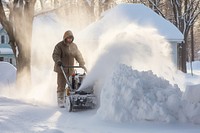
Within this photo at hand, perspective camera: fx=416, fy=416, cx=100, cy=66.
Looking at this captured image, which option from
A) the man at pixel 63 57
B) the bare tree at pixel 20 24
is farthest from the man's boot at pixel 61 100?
the bare tree at pixel 20 24

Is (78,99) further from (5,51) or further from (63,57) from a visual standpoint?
(5,51)

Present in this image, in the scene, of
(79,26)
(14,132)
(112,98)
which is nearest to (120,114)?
(112,98)

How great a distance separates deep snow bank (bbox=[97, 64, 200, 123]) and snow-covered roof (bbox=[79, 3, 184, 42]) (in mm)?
17730

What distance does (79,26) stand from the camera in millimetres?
36531

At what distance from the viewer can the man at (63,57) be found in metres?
10.6

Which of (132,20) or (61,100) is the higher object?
(132,20)

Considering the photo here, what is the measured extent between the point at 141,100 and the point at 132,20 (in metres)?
20.2

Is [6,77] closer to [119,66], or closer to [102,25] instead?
[102,25]

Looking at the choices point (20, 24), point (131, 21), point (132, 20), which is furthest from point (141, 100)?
point (132, 20)

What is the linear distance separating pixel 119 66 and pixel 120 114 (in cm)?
122

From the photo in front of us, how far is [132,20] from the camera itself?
89.5 feet

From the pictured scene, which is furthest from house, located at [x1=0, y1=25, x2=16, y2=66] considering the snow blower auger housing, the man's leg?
the snow blower auger housing

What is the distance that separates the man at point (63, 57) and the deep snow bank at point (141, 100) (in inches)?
106

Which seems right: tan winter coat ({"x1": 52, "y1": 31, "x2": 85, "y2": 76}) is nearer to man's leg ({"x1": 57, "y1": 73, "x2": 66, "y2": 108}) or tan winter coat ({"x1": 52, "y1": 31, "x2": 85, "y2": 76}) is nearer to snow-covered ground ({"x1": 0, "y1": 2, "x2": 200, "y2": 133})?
man's leg ({"x1": 57, "y1": 73, "x2": 66, "y2": 108})
